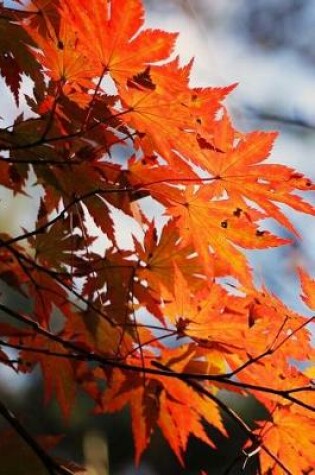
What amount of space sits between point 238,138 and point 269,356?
25cm

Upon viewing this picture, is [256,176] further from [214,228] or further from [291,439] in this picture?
[291,439]

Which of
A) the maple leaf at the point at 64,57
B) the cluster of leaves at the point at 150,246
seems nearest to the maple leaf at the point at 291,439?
the cluster of leaves at the point at 150,246

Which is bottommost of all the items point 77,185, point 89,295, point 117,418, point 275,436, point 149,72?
point 117,418

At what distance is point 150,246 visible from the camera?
0.85 m

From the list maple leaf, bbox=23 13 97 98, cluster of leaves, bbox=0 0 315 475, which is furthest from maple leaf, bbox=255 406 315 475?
maple leaf, bbox=23 13 97 98

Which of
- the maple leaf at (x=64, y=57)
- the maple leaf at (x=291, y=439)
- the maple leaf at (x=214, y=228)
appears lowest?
the maple leaf at (x=291, y=439)

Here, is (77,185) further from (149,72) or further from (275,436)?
(275,436)

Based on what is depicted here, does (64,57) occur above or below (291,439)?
above

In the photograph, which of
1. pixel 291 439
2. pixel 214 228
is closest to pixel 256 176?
pixel 214 228

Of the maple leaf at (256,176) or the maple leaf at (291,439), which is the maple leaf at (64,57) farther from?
the maple leaf at (291,439)

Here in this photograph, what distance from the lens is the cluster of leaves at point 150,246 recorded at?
2.64 ft

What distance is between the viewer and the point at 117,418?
189 inches

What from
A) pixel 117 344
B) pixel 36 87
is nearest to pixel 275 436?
pixel 117 344

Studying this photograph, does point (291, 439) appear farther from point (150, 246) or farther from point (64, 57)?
point (64, 57)
